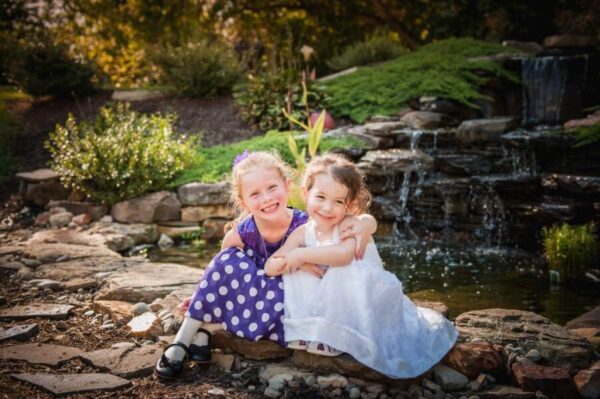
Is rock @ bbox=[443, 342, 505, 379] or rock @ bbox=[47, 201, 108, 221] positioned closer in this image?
rock @ bbox=[443, 342, 505, 379]

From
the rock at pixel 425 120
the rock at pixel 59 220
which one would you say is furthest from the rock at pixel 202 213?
the rock at pixel 425 120

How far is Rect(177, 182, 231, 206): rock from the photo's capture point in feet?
20.5

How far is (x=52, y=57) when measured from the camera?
9.86m

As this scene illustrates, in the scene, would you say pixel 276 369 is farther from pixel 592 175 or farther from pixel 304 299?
pixel 592 175

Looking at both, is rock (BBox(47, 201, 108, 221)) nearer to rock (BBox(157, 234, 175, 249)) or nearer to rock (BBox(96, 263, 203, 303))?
rock (BBox(157, 234, 175, 249))

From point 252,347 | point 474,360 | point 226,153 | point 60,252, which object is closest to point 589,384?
point 474,360

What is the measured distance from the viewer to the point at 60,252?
452 centimetres

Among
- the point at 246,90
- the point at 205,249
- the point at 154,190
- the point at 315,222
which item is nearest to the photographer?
the point at 315,222

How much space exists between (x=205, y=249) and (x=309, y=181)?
3.28 m

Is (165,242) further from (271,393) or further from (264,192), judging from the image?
(271,393)

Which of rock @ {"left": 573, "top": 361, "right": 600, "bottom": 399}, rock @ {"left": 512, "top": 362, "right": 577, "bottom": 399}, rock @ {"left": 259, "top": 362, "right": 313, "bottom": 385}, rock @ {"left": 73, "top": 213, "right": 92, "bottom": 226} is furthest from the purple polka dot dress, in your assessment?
rock @ {"left": 73, "top": 213, "right": 92, "bottom": 226}

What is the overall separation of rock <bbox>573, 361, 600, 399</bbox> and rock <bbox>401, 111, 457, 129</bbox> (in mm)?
5844

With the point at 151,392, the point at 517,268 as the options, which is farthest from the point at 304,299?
the point at 517,268

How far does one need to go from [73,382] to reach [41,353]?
43 cm
